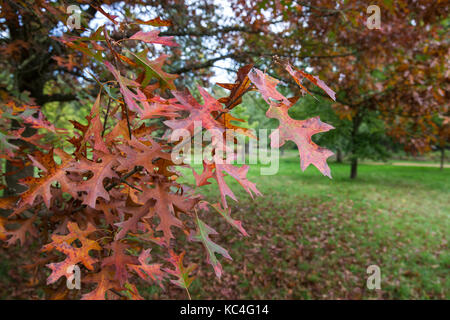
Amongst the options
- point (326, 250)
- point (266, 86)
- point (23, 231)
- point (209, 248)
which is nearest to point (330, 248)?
point (326, 250)

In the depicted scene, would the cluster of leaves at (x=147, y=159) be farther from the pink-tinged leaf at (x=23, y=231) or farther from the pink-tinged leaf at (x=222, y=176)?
the pink-tinged leaf at (x=23, y=231)

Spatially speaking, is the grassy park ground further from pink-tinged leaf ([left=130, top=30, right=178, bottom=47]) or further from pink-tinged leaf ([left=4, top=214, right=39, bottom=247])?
pink-tinged leaf ([left=130, top=30, right=178, bottom=47])

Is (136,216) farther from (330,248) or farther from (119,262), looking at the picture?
(330,248)

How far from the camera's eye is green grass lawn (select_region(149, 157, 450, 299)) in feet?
13.5

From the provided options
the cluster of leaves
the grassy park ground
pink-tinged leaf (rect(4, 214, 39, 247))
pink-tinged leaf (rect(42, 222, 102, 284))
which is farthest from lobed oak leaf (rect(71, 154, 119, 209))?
the grassy park ground

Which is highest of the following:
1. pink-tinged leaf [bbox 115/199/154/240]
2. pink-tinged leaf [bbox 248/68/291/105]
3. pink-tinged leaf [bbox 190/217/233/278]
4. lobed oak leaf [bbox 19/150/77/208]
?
pink-tinged leaf [bbox 248/68/291/105]

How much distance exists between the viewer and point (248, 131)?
2.98 ft

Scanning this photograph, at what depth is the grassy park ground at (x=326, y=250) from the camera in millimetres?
4059

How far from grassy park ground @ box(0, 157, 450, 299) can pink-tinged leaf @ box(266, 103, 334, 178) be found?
3.09 m

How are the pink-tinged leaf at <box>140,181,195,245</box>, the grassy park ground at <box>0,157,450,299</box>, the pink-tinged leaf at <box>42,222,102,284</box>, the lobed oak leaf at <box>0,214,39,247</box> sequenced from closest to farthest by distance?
the pink-tinged leaf at <box>140,181,195,245</box>, the pink-tinged leaf at <box>42,222,102,284</box>, the lobed oak leaf at <box>0,214,39,247</box>, the grassy park ground at <box>0,157,450,299</box>

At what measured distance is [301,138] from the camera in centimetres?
82

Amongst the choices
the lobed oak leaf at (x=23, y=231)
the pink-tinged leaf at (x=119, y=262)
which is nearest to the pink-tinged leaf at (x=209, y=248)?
the pink-tinged leaf at (x=119, y=262)
